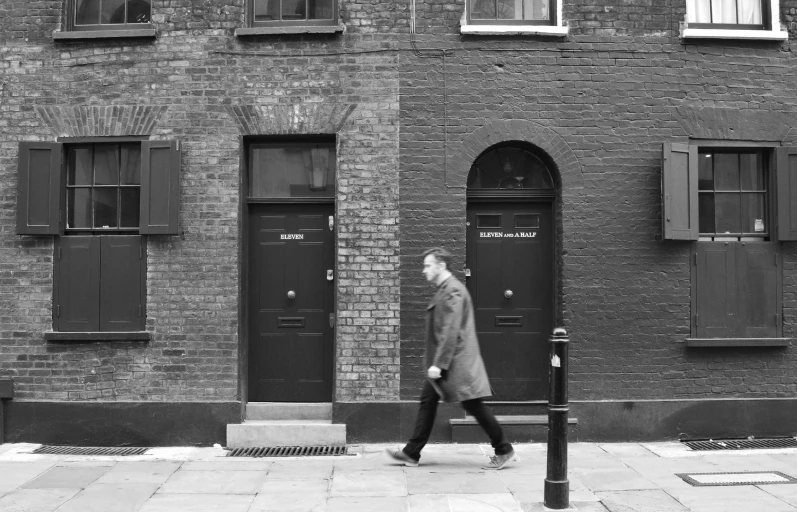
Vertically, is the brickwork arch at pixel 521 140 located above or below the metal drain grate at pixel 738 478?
above

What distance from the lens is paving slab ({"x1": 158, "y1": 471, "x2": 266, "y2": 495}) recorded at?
606 centimetres

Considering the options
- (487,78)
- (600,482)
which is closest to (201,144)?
(487,78)

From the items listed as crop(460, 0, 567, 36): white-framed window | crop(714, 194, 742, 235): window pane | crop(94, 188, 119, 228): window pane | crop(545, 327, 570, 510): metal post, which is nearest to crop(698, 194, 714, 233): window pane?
crop(714, 194, 742, 235): window pane

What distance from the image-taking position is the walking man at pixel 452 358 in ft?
20.5

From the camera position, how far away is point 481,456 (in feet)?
23.4

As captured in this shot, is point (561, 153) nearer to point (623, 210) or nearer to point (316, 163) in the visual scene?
point (623, 210)

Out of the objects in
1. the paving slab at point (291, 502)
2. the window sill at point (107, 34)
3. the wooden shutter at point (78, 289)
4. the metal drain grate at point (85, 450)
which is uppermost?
the window sill at point (107, 34)

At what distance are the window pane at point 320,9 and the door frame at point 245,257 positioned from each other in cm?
136

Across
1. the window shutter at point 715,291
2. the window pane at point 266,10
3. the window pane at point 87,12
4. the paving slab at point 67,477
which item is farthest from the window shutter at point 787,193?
the window pane at point 87,12

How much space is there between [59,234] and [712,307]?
22.8 feet

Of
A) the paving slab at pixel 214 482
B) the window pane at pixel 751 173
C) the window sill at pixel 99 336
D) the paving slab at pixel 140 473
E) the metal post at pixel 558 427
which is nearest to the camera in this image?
the metal post at pixel 558 427

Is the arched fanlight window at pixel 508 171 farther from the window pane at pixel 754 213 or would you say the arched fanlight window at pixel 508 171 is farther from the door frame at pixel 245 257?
the window pane at pixel 754 213

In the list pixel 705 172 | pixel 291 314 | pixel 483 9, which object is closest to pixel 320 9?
pixel 483 9

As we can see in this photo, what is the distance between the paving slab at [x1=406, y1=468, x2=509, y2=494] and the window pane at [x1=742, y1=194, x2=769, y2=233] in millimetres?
3991
